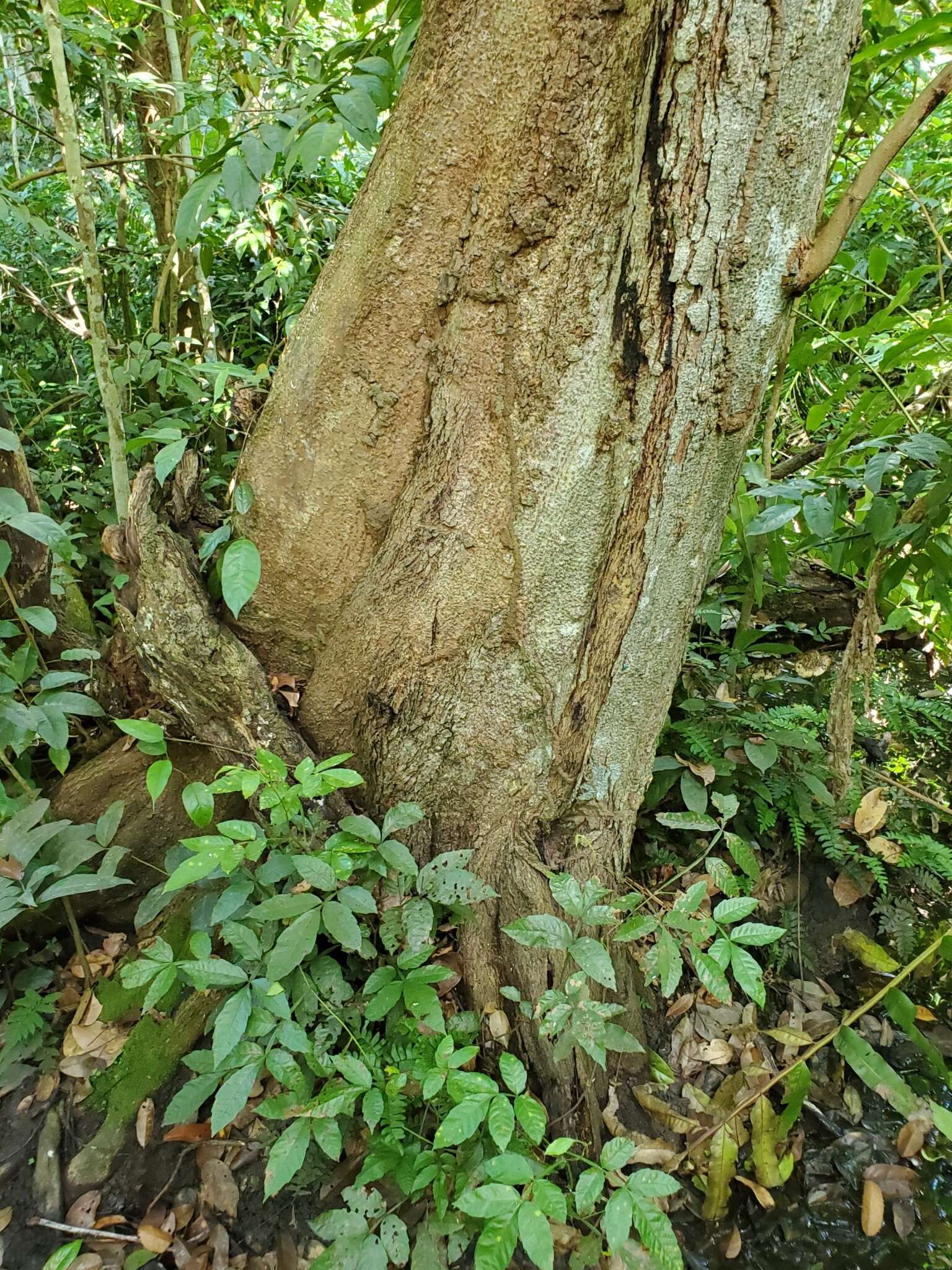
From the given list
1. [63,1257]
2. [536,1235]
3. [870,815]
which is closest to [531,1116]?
[536,1235]

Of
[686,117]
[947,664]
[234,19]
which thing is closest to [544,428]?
[686,117]

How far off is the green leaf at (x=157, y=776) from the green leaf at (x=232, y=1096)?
0.53 m

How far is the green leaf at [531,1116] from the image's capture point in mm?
1234

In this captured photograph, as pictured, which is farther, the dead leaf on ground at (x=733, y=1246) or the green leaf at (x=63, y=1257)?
the dead leaf on ground at (x=733, y=1246)

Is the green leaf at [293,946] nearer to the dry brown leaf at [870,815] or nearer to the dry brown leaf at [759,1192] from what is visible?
the dry brown leaf at [759,1192]

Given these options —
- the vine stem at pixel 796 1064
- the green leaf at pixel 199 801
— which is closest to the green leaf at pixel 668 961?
the vine stem at pixel 796 1064

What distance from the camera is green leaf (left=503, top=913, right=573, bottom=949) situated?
140 cm

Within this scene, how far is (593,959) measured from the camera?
1.36m

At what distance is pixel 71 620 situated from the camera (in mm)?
2137

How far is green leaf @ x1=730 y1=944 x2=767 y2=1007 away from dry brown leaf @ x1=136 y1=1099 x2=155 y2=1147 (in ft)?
4.28

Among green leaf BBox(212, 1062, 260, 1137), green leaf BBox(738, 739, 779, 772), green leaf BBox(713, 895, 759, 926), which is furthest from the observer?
green leaf BBox(738, 739, 779, 772)

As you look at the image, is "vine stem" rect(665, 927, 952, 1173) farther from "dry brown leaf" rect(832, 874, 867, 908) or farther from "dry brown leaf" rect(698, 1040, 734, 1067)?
"dry brown leaf" rect(832, 874, 867, 908)

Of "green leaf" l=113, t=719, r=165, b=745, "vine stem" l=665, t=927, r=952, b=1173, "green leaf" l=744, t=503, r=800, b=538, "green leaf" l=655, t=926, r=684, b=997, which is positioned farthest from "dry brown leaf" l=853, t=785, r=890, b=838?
"green leaf" l=113, t=719, r=165, b=745

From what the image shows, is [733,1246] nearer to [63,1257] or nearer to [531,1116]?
[531,1116]
